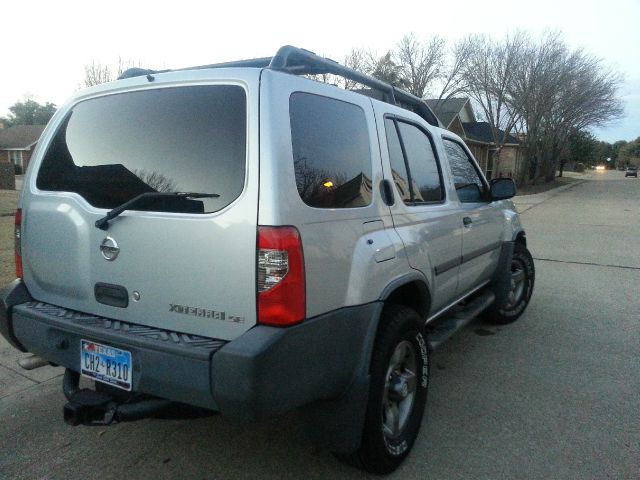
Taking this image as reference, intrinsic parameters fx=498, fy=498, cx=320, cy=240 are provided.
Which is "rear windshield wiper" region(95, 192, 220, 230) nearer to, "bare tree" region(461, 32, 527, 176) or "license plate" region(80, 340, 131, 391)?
"license plate" region(80, 340, 131, 391)

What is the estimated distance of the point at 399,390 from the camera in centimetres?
266

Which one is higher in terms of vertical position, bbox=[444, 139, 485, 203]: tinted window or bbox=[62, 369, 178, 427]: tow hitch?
bbox=[444, 139, 485, 203]: tinted window

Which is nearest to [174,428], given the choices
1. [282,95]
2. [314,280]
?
[314,280]

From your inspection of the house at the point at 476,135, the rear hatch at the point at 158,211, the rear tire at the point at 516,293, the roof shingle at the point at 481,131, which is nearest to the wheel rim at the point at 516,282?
the rear tire at the point at 516,293

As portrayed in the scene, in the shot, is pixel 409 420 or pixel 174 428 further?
pixel 174 428

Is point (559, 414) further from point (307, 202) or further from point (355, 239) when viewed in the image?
point (307, 202)

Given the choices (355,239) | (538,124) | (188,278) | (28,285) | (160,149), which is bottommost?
(28,285)

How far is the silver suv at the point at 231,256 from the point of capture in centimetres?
196

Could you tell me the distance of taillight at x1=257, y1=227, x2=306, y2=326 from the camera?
1.93 meters

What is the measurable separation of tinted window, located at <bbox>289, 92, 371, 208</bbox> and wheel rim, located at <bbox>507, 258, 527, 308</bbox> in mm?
3023

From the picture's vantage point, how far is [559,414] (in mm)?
3205

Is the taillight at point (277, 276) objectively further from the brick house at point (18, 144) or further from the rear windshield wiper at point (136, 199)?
the brick house at point (18, 144)

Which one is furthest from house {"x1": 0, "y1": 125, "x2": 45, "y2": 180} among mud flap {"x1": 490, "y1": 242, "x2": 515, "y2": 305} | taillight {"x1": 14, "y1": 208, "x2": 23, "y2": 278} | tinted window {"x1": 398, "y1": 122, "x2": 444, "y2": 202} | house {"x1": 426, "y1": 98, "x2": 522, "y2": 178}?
tinted window {"x1": 398, "y1": 122, "x2": 444, "y2": 202}

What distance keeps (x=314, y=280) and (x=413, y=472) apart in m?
1.30
